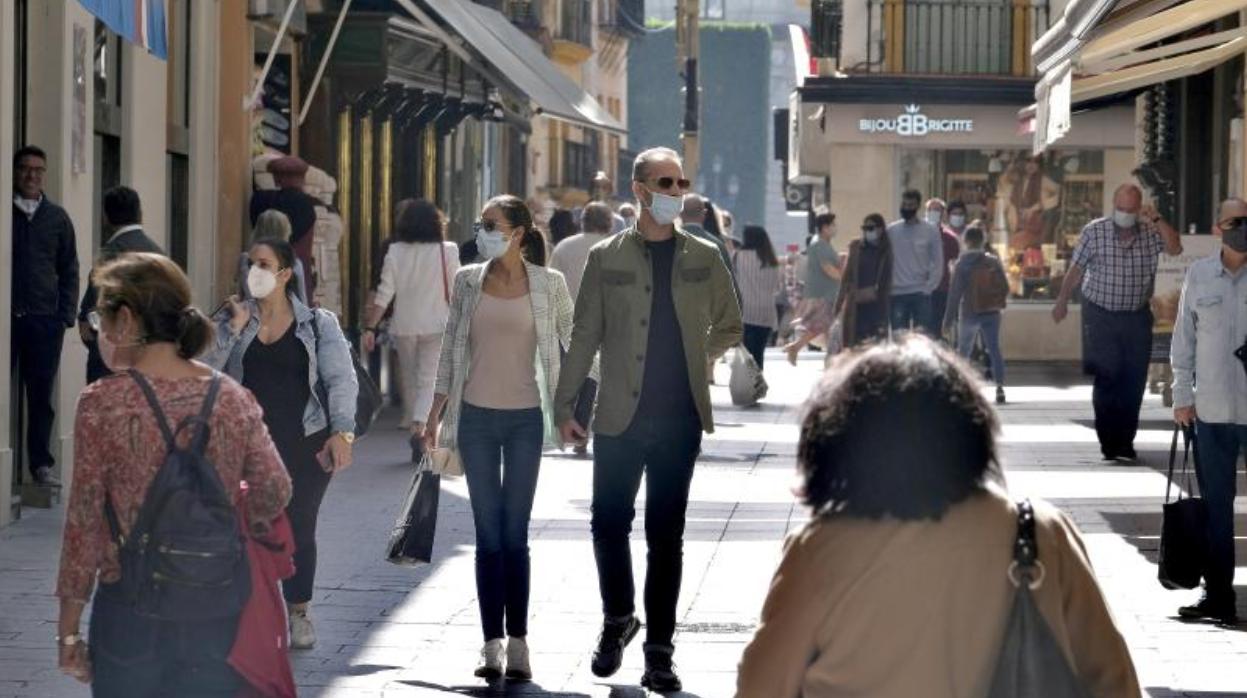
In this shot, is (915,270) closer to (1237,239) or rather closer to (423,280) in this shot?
(423,280)

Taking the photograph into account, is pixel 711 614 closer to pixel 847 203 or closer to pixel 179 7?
pixel 179 7

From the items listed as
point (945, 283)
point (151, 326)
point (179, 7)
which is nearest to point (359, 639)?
point (151, 326)

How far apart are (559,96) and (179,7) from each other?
7133 mm

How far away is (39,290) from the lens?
13.9 meters

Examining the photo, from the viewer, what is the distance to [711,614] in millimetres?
10531

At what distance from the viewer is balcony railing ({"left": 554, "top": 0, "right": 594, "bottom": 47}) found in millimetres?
57938

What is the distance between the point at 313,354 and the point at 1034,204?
2517 centimetres

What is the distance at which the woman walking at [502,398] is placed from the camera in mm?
9133

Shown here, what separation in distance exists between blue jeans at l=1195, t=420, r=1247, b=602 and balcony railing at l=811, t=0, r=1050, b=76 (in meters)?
24.9

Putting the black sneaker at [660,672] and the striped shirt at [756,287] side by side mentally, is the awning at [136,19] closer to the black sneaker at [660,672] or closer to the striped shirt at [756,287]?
the black sneaker at [660,672]

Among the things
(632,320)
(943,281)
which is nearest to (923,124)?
(943,281)

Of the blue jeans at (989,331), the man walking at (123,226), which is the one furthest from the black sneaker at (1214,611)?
the blue jeans at (989,331)

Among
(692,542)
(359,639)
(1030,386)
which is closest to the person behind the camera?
(359,639)

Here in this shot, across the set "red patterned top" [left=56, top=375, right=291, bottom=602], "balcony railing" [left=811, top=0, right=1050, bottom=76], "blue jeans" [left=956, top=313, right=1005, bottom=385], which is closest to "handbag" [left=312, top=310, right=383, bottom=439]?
"red patterned top" [left=56, top=375, right=291, bottom=602]
